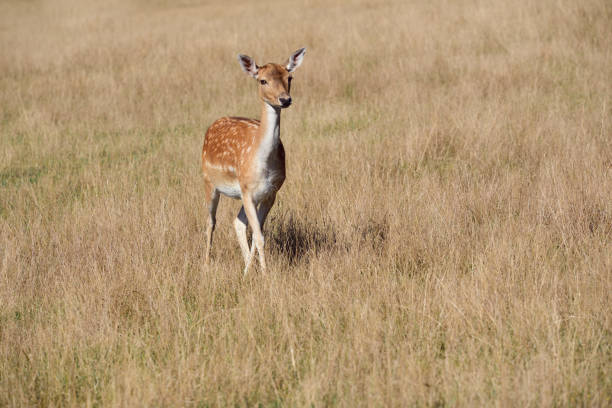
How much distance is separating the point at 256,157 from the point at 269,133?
0.20 m

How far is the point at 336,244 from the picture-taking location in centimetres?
507

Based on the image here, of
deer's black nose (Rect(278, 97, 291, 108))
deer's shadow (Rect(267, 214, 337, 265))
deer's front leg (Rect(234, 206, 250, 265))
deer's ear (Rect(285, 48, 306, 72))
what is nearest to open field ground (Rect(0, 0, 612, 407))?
deer's shadow (Rect(267, 214, 337, 265))

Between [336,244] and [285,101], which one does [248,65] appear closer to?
[285,101]

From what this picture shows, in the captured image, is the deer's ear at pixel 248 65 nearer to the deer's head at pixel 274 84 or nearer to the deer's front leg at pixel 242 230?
the deer's head at pixel 274 84

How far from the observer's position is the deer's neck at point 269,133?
4.57 meters

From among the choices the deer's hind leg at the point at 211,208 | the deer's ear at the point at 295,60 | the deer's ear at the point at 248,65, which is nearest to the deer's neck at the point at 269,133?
the deer's ear at the point at 248,65

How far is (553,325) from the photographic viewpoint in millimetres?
3525

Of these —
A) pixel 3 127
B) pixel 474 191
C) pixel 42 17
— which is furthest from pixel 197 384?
pixel 42 17

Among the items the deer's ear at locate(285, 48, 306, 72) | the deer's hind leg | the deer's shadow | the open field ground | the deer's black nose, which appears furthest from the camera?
the deer's hind leg

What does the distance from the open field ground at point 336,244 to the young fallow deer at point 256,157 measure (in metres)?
0.37

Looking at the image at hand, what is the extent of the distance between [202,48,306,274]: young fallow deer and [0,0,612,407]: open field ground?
0.37 meters

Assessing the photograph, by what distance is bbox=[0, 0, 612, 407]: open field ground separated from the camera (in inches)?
131

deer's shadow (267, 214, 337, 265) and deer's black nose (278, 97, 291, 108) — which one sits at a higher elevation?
deer's black nose (278, 97, 291, 108)

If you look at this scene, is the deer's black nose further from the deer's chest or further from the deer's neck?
the deer's chest
